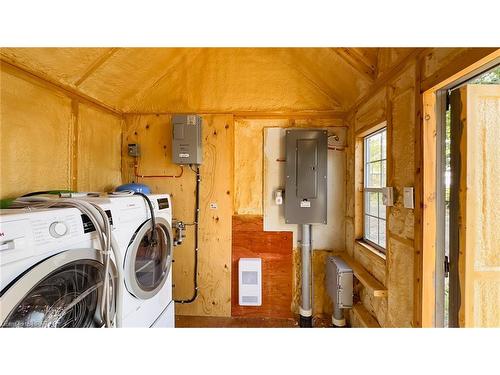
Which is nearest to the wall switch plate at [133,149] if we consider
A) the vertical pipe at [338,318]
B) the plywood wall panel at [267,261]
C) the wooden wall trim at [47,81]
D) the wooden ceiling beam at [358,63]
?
the wooden wall trim at [47,81]

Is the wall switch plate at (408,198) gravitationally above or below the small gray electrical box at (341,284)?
above

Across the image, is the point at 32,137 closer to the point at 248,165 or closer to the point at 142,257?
the point at 142,257

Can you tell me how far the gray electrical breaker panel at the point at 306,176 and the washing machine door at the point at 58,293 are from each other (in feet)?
5.02

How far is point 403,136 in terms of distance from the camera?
1.21m

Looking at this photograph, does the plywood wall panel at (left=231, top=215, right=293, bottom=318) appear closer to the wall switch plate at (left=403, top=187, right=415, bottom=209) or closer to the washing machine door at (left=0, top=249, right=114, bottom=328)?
the wall switch plate at (left=403, top=187, right=415, bottom=209)

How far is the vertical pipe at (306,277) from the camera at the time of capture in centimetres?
198

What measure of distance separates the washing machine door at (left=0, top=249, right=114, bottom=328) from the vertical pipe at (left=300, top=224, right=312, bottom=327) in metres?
1.58

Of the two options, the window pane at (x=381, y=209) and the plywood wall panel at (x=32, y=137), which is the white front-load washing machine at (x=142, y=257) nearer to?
the plywood wall panel at (x=32, y=137)

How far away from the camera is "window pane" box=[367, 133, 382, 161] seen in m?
1.70

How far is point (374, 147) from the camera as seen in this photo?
1.78m
